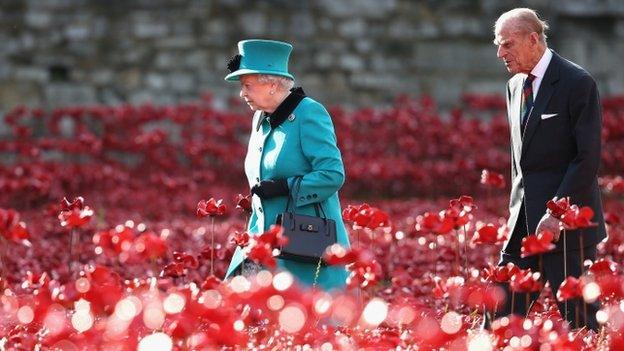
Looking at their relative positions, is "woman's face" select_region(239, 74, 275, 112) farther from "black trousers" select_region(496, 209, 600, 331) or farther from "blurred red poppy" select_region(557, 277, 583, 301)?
"blurred red poppy" select_region(557, 277, 583, 301)

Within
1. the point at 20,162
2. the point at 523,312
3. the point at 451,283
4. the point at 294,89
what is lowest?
the point at 20,162

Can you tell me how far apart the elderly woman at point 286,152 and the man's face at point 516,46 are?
79 cm

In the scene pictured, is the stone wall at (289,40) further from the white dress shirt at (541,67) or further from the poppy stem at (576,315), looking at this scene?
the poppy stem at (576,315)

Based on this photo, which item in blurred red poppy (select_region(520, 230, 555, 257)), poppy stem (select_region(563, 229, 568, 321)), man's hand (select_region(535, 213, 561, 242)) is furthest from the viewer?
poppy stem (select_region(563, 229, 568, 321))

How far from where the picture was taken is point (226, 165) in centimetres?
1158

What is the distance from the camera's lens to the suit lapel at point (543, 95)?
4.70 metres

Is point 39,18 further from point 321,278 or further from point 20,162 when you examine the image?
point 321,278

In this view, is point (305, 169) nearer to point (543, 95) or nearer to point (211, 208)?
point (211, 208)

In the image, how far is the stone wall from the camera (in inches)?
496

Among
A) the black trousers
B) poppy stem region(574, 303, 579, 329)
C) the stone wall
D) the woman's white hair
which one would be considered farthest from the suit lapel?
the stone wall

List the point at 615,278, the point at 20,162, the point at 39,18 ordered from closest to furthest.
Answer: the point at 615,278 → the point at 20,162 → the point at 39,18

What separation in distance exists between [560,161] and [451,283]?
869 millimetres

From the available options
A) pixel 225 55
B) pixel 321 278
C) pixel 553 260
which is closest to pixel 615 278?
pixel 553 260

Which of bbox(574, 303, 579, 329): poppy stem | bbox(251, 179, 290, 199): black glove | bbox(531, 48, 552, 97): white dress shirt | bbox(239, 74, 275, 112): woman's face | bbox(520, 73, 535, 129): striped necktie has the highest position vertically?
bbox(531, 48, 552, 97): white dress shirt
